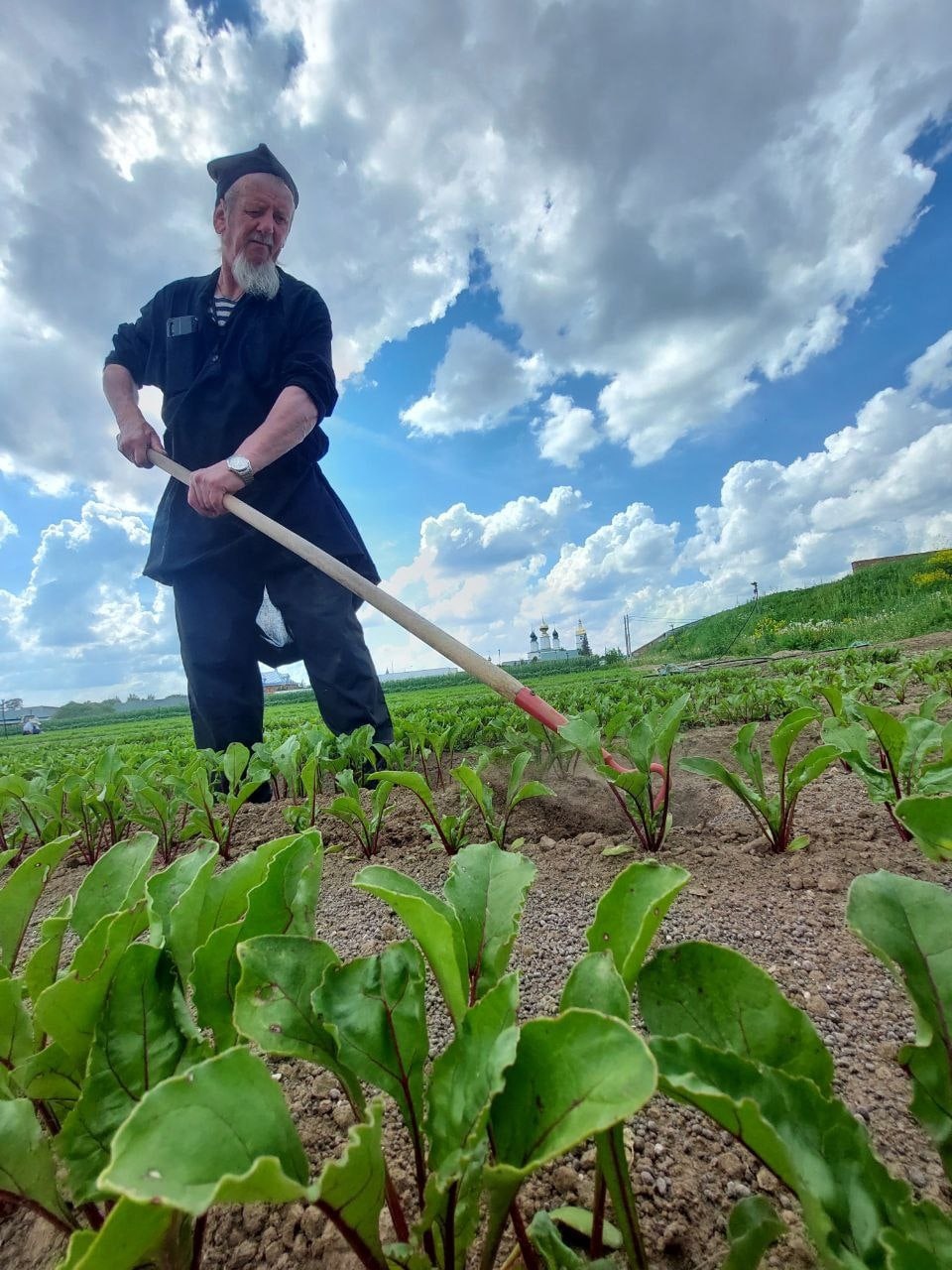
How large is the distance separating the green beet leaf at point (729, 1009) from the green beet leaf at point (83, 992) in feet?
1.73

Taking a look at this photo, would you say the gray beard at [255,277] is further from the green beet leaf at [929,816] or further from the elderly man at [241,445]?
the green beet leaf at [929,816]

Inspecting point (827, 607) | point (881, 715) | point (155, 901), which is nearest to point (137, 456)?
point (155, 901)

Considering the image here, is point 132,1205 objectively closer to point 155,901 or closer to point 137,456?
point 155,901

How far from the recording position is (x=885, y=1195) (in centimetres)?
52

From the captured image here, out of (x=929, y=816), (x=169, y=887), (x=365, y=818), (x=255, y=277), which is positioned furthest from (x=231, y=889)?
(x=255, y=277)

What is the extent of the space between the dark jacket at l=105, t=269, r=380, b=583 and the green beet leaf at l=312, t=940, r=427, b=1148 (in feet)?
10.7

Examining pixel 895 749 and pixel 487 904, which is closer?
pixel 487 904

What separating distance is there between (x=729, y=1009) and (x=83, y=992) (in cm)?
62

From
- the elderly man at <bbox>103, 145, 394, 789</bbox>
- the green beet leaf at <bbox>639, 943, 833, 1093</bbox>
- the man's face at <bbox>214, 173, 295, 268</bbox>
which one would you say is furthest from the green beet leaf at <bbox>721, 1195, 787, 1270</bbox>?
the man's face at <bbox>214, 173, 295, 268</bbox>

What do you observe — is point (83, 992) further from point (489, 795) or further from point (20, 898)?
point (489, 795)

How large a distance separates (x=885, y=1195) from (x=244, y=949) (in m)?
0.57

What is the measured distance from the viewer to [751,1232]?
19.1 inches

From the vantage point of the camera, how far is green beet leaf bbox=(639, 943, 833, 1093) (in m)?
0.58

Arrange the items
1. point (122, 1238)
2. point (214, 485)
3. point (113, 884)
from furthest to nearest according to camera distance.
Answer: point (214, 485), point (113, 884), point (122, 1238)
